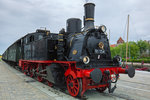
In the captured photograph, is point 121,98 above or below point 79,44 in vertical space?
below

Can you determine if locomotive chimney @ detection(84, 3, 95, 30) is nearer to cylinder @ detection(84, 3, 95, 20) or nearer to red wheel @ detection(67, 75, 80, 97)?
cylinder @ detection(84, 3, 95, 20)

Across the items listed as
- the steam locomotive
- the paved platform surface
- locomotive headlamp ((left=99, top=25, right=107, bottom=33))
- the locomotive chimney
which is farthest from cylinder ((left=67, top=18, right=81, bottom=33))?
the paved platform surface

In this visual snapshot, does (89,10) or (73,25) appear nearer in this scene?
(89,10)

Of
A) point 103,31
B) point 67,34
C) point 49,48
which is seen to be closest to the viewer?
point 103,31

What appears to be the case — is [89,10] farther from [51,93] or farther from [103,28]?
[51,93]

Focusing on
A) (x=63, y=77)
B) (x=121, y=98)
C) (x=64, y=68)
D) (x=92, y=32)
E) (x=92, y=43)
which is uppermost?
(x=92, y=32)

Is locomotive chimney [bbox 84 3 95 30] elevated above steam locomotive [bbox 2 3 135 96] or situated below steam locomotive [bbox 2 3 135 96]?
above

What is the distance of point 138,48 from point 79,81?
182 feet

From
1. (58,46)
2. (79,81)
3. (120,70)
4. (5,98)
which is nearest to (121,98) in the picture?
(120,70)

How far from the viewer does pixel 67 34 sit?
23.0 feet

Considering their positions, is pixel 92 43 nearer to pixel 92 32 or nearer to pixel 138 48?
pixel 92 32

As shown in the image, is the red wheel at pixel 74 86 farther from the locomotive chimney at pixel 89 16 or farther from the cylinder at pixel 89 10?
the cylinder at pixel 89 10

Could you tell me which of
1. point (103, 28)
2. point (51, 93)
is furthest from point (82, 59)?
point (51, 93)

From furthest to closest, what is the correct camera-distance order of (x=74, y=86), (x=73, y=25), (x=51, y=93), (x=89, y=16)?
(x=73, y=25), (x=89, y=16), (x=51, y=93), (x=74, y=86)
